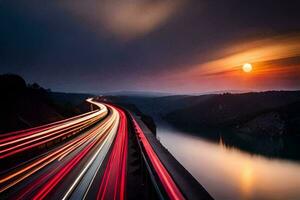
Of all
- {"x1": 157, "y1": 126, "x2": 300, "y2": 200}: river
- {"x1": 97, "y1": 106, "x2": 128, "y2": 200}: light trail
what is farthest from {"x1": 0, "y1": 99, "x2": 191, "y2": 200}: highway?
{"x1": 157, "y1": 126, "x2": 300, "y2": 200}: river

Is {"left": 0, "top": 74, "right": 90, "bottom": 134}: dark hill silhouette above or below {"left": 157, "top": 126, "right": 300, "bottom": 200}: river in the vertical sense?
above

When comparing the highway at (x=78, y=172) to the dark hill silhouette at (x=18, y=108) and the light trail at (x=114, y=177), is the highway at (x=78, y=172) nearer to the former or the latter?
the light trail at (x=114, y=177)

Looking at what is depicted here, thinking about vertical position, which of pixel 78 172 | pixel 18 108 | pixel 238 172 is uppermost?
pixel 18 108

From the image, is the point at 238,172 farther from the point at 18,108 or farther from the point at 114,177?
the point at 114,177

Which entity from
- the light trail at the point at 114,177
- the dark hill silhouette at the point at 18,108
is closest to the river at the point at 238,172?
the dark hill silhouette at the point at 18,108

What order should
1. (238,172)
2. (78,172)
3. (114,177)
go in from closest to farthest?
(114,177)
(78,172)
(238,172)

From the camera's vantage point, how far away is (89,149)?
2512cm

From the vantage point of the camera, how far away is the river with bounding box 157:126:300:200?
79.8m

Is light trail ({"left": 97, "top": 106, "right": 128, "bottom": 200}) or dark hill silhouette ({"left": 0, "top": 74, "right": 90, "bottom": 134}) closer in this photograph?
light trail ({"left": 97, "top": 106, "right": 128, "bottom": 200})

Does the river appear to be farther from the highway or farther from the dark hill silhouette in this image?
the highway

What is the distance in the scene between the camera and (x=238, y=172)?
104188mm

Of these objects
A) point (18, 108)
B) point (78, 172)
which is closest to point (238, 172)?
point (18, 108)

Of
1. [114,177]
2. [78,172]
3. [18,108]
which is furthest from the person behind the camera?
[18,108]

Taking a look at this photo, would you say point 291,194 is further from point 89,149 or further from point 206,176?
point 89,149
